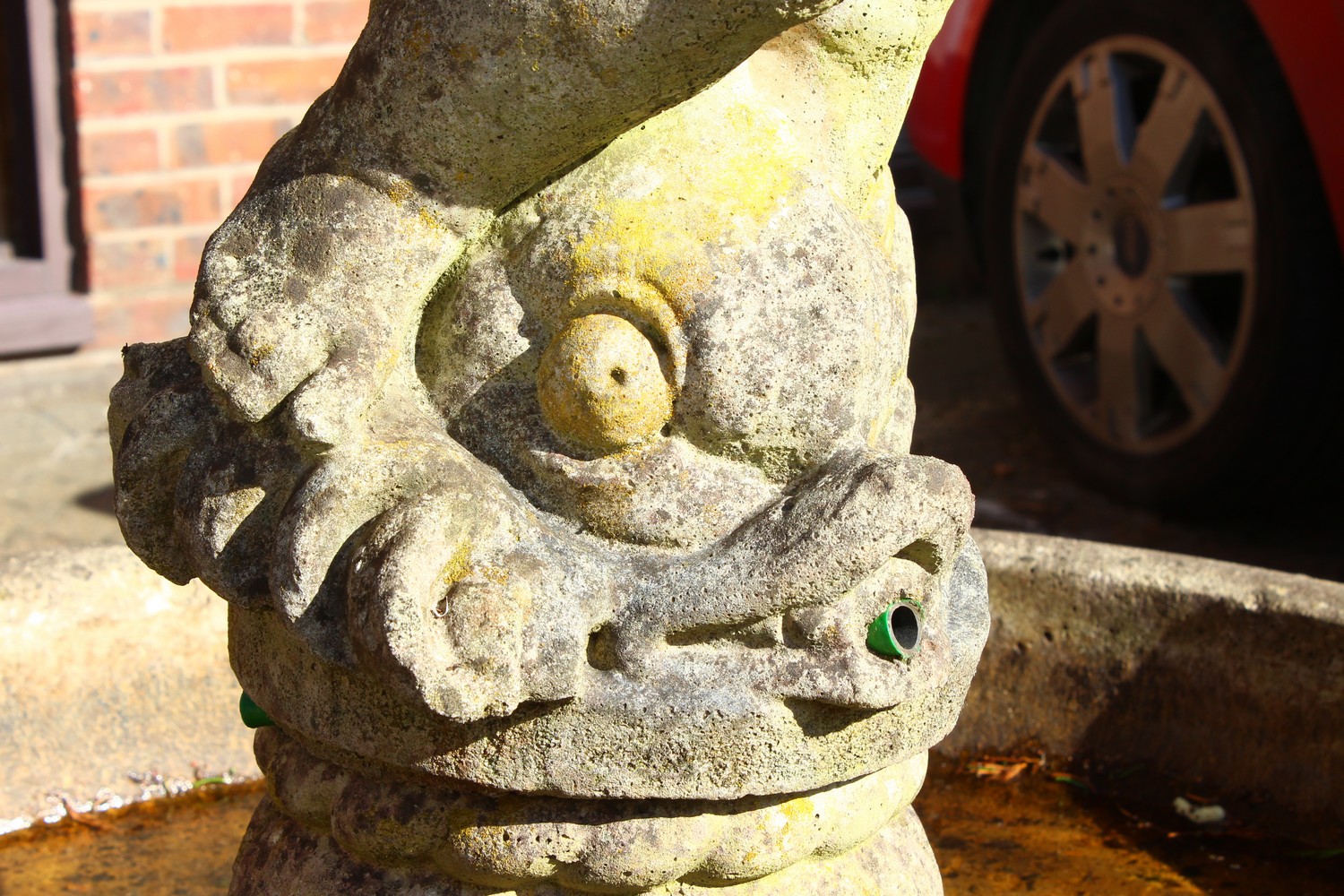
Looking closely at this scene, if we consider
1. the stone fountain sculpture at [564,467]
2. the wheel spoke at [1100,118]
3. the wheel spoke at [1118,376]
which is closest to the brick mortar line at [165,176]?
the wheel spoke at [1100,118]

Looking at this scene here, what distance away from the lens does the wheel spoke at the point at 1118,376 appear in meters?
3.79

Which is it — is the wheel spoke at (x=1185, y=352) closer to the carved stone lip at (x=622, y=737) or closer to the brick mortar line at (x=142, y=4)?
the carved stone lip at (x=622, y=737)

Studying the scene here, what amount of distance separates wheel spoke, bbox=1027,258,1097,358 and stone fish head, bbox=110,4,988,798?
7.97 ft

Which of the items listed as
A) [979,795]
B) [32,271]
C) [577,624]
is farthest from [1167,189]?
[32,271]

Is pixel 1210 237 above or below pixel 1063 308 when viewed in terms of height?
above

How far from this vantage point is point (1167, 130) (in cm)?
352

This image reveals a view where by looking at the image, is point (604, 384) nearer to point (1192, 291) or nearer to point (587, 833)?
point (587, 833)

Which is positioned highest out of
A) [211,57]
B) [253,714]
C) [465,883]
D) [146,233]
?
[211,57]

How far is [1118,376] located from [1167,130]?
631 mm

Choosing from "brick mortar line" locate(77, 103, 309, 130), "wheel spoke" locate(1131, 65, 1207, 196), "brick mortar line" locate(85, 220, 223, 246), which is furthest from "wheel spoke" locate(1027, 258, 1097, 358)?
"brick mortar line" locate(85, 220, 223, 246)

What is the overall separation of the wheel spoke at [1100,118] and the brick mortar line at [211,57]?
217cm

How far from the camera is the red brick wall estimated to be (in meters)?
4.32

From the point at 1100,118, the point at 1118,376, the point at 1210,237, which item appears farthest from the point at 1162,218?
the point at 1118,376

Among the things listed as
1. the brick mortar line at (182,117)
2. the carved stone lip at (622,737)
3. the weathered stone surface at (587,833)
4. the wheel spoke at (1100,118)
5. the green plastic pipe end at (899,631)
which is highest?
the wheel spoke at (1100,118)
